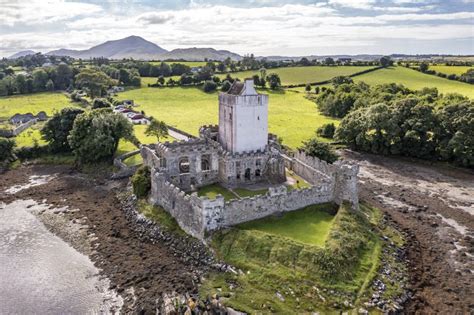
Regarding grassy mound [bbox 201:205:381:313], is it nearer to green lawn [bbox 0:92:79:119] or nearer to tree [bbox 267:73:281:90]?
green lawn [bbox 0:92:79:119]

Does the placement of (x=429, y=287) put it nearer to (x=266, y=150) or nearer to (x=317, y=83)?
(x=266, y=150)

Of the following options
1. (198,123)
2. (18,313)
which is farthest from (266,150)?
(198,123)

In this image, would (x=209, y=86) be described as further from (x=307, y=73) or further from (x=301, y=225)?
(x=301, y=225)

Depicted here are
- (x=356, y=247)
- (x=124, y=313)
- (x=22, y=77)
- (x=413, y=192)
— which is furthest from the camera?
(x=22, y=77)

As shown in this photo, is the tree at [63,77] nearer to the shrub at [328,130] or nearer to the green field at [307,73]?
the green field at [307,73]

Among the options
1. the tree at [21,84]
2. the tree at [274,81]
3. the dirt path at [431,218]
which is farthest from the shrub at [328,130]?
the tree at [21,84]

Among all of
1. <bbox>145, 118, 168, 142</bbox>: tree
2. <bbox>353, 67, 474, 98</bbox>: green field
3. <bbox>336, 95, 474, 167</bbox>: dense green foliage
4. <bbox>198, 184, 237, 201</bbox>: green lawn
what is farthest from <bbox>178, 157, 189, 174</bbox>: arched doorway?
<bbox>353, 67, 474, 98</bbox>: green field
